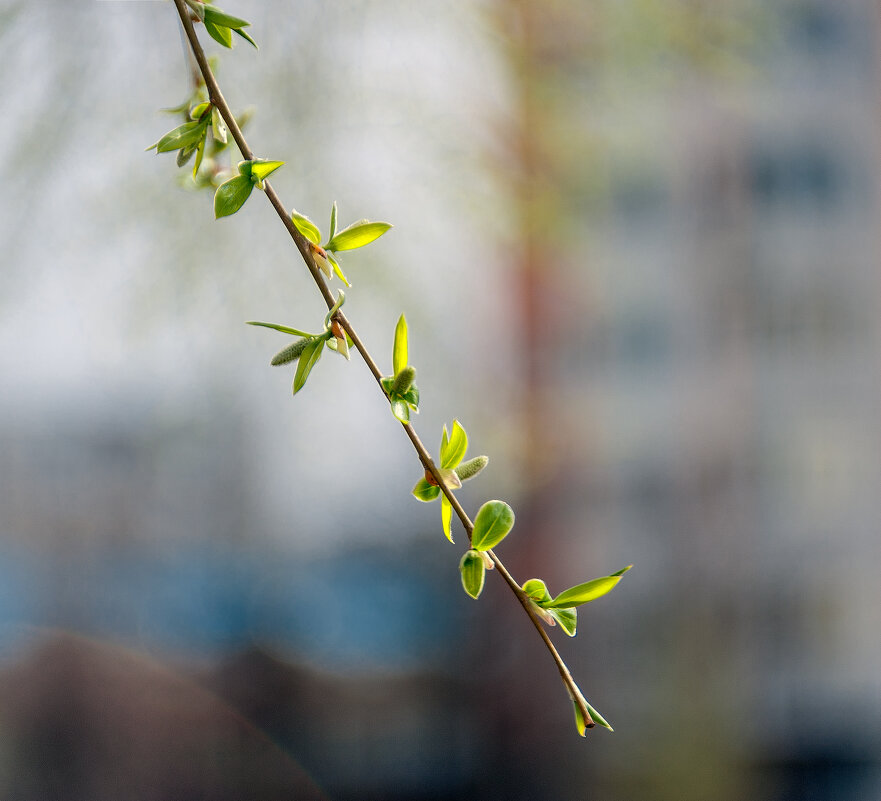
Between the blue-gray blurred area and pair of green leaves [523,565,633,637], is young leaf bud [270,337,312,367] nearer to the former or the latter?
pair of green leaves [523,565,633,637]

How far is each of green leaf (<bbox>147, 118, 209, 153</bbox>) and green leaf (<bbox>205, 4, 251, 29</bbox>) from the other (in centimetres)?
2

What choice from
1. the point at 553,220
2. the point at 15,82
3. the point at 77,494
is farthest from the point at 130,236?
the point at 77,494

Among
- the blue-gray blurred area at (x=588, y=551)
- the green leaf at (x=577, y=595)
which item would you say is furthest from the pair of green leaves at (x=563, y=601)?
the blue-gray blurred area at (x=588, y=551)

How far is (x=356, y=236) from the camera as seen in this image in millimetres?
118

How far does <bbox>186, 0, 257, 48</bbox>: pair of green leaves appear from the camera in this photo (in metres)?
0.12

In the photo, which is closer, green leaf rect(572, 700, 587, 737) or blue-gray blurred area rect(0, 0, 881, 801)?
green leaf rect(572, 700, 587, 737)

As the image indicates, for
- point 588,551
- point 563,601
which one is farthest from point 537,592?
point 588,551

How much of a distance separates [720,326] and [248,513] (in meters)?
1.58

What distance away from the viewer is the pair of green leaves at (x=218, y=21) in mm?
120

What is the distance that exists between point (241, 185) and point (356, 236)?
0.02 metres

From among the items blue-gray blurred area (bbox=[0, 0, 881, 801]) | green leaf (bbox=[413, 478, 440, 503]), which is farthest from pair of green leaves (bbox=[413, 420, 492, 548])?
blue-gray blurred area (bbox=[0, 0, 881, 801])

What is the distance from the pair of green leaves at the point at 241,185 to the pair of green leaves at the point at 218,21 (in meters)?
0.02

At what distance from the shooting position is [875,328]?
8.38 feet

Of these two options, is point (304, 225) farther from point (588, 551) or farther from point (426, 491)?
point (588, 551)
